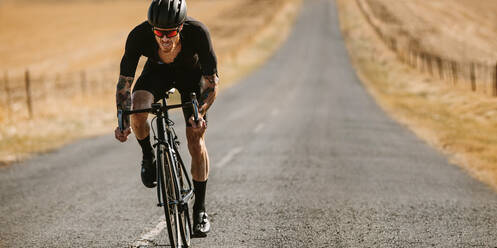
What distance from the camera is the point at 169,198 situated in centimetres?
404

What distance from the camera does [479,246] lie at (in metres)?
4.56

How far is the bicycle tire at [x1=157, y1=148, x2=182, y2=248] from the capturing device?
12.8 ft

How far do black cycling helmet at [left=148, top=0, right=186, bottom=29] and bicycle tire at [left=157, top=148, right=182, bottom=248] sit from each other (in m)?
0.98

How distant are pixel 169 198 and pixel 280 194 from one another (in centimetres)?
267

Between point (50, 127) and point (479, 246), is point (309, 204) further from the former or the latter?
point (50, 127)

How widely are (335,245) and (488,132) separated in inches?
381

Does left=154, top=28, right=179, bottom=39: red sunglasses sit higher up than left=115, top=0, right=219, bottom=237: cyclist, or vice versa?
left=154, top=28, right=179, bottom=39: red sunglasses

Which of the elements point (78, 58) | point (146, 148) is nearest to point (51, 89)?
point (78, 58)

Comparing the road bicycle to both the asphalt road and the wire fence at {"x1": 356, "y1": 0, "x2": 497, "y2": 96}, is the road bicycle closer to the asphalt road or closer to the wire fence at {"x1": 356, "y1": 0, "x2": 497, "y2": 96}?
the asphalt road

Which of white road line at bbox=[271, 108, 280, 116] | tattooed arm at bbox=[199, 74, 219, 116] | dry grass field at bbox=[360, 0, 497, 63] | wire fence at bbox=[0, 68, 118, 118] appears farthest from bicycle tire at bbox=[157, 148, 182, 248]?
dry grass field at bbox=[360, 0, 497, 63]

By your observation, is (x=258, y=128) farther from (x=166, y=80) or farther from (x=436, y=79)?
(x=436, y=79)

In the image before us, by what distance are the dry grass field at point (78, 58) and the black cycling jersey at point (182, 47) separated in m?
6.23

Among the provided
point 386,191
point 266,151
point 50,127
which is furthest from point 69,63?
point 386,191

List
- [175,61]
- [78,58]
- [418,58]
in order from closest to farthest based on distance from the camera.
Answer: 1. [175,61]
2. [418,58]
3. [78,58]
